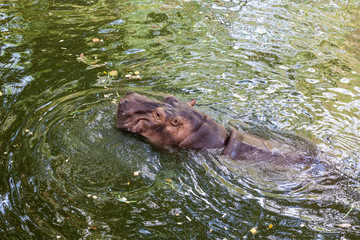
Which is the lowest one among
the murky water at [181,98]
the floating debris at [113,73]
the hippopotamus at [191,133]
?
the floating debris at [113,73]

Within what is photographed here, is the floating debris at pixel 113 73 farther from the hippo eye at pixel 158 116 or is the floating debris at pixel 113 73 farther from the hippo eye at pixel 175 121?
the hippo eye at pixel 175 121

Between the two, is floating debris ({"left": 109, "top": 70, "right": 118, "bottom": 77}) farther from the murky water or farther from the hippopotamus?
the hippopotamus

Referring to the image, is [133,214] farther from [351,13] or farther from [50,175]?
[351,13]

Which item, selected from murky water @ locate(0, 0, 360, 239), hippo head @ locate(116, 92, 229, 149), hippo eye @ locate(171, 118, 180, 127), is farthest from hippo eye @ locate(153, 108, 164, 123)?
murky water @ locate(0, 0, 360, 239)

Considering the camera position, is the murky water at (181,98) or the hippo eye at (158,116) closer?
the murky water at (181,98)

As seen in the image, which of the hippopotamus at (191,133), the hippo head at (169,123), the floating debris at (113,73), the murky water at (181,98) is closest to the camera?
the murky water at (181,98)

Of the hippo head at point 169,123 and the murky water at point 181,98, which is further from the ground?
the hippo head at point 169,123

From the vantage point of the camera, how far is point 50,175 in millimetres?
5867

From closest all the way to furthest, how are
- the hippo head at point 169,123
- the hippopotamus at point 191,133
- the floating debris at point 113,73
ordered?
1. the hippopotamus at point 191,133
2. the hippo head at point 169,123
3. the floating debris at point 113,73

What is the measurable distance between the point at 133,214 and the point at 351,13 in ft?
32.9

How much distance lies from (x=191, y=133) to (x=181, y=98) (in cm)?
152

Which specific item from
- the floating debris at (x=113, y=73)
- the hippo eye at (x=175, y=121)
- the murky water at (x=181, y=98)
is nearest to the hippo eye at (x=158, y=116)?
the hippo eye at (x=175, y=121)

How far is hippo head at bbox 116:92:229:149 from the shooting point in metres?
6.56

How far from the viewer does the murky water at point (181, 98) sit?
211 inches
